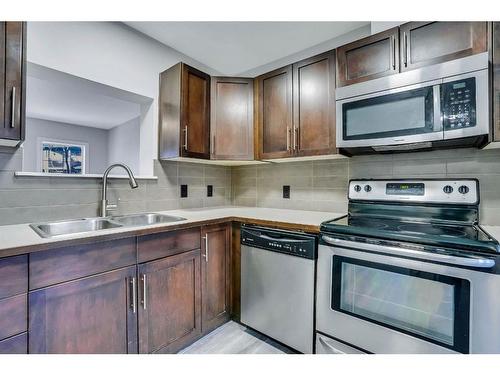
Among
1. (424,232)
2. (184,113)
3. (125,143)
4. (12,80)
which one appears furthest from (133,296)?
(125,143)

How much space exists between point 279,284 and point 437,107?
1.37 m

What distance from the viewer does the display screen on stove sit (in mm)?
1624

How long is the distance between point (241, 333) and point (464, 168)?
1.85 meters

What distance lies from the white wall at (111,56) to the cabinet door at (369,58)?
150 cm

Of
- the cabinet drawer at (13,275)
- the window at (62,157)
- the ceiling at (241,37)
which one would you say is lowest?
the cabinet drawer at (13,275)

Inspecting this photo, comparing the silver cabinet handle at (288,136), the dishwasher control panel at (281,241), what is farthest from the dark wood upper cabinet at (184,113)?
the dishwasher control panel at (281,241)

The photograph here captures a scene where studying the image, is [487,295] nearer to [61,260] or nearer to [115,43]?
[61,260]

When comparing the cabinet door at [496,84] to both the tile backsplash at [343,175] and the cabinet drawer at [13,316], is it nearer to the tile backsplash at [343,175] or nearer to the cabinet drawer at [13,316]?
the tile backsplash at [343,175]

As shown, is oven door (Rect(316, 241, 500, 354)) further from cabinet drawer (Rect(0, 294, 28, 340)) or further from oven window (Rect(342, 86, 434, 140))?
cabinet drawer (Rect(0, 294, 28, 340))

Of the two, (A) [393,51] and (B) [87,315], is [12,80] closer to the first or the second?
(B) [87,315]

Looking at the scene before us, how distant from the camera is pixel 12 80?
1173 mm

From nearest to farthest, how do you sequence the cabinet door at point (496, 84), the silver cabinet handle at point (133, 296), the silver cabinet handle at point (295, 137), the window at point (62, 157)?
the cabinet door at point (496, 84)
the silver cabinet handle at point (133, 296)
the silver cabinet handle at point (295, 137)
the window at point (62, 157)

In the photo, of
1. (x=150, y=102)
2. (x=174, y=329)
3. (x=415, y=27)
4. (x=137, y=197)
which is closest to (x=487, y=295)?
(x=415, y=27)

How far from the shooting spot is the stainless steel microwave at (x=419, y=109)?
1.26 m
